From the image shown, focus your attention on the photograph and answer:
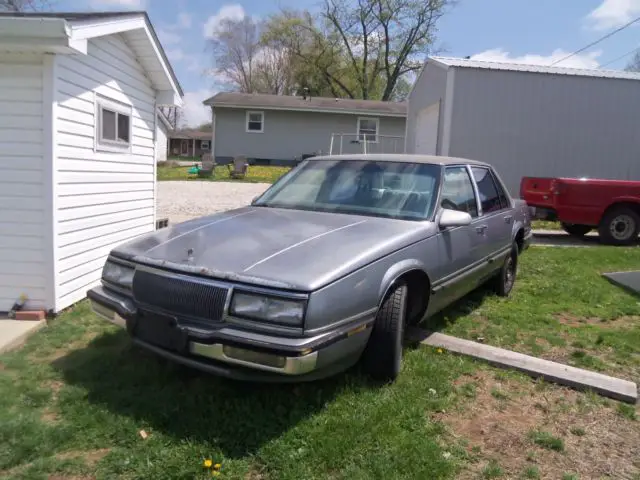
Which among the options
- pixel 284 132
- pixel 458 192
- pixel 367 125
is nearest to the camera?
pixel 458 192

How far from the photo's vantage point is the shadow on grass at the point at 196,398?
283cm

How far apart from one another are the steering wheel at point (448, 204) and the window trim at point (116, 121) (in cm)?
382

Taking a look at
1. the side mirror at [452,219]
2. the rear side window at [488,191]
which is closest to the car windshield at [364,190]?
the side mirror at [452,219]

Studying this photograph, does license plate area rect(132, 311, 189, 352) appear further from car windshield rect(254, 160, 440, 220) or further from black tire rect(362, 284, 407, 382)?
car windshield rect(254, 160, 440, 220)

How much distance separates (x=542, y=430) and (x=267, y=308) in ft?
5.91

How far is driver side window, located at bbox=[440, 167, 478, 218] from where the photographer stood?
4262mm

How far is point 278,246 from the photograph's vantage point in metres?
3.14

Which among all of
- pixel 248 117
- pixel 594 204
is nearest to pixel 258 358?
pixel 594 204

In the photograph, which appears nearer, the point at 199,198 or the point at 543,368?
the point at 543,368

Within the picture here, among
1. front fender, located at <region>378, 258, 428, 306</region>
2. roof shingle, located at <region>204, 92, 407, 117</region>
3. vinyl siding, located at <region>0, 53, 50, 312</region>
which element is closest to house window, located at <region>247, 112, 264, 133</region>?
roof shingle, located at <region>204, 92, 407, 117</region>

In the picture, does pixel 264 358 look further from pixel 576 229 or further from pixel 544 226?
pixel 544 226

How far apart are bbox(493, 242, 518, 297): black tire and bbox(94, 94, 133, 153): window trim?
184 inches

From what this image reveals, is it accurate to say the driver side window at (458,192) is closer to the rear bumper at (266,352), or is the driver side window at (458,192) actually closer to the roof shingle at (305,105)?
the rear bumper at (266,352)

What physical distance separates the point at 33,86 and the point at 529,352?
4956 mm
